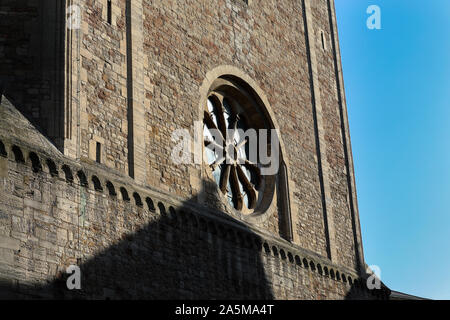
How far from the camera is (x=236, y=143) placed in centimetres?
2111

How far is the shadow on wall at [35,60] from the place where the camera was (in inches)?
631

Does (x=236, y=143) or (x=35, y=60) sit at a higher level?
(x=236, y=143)

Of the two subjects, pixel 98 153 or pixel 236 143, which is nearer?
pixel 98 153

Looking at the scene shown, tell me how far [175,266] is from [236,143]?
466cm

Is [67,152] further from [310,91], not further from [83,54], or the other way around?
[310,91]

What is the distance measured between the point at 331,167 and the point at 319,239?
2351 mm

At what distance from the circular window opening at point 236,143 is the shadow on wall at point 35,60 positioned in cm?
440

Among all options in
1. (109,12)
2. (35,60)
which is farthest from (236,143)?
(35,60)

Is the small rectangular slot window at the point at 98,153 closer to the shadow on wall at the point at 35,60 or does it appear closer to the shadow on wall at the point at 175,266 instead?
the shadow on wall at the point at 35,60
